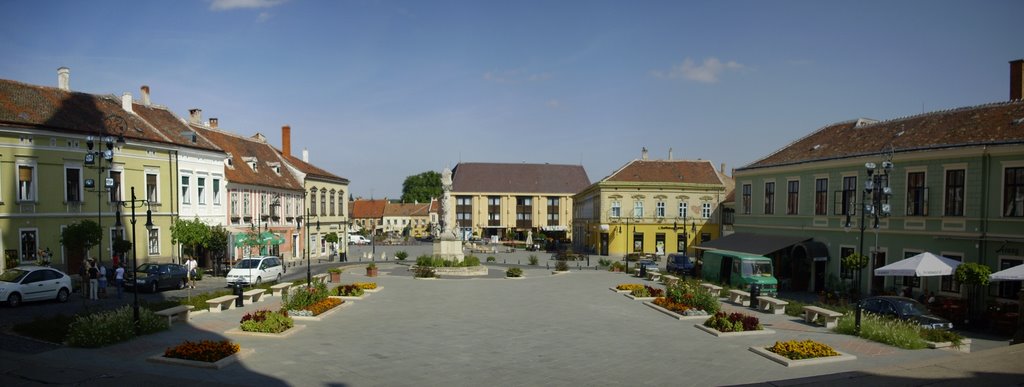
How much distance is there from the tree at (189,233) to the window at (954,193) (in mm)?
36840

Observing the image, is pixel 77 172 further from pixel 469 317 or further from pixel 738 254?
pixel 738 254

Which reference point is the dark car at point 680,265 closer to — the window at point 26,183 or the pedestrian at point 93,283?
the pedestrian at point 93,283

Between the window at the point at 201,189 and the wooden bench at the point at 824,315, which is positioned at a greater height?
the window at the point at 201,189

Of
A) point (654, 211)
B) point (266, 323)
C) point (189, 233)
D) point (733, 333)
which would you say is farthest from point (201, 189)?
point (654, 211)

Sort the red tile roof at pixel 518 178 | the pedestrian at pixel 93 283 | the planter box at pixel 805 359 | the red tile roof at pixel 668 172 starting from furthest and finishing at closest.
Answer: the red tile roof at pixel 518 178 → the red tile roof at pixel 668 172 → the pedestrian at pixel 93 283 → the planter box at pixel 805 359

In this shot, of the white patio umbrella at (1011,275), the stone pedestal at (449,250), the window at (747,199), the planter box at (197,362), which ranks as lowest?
the stone pedestal at (449,250)

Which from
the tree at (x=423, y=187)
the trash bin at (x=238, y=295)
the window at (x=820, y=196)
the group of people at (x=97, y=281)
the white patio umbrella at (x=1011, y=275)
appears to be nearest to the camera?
the white patio umbrella at (x=1011, y=275)

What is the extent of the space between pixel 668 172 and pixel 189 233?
1751 inches

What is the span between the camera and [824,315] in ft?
62.2

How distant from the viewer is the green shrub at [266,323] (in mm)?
16609

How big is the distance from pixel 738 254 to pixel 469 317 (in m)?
15.7

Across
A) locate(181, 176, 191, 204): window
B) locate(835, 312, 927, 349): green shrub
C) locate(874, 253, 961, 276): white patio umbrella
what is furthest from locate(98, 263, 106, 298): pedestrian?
locate(874, 253, 961, 276): white patio umbrella

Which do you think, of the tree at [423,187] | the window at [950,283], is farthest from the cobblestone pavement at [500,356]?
the tree at [423,187]

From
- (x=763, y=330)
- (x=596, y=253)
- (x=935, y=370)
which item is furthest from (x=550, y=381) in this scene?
(x=596, y=253)
